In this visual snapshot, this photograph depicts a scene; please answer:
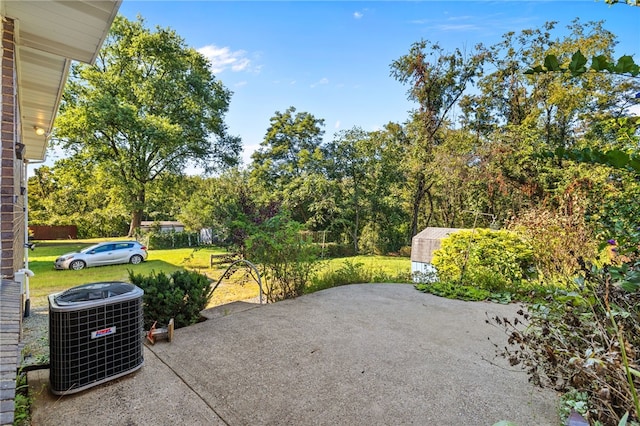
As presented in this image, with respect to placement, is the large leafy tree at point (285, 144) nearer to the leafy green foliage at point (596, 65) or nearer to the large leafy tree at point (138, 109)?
the large leafy tree at point (138, 109)

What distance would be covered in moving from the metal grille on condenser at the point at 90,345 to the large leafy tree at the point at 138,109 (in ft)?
44.8

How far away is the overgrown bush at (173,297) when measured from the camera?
3.32 meters

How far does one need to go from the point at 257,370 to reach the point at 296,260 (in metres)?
2.40

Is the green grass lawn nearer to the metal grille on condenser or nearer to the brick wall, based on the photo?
the brick wall

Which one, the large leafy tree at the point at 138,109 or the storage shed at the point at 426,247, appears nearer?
the storage shed at the point at 426,247

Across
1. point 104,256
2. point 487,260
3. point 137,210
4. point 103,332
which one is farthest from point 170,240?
point 103,332

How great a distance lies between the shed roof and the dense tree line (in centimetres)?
365

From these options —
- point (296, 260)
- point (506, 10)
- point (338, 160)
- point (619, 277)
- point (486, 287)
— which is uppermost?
point (506, 10)

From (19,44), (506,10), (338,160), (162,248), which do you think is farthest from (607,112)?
(162,248)

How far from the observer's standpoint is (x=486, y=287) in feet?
17.8

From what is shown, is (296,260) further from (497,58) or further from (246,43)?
(497,58)

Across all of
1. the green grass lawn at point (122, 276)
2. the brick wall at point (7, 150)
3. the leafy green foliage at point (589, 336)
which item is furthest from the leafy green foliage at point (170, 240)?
the leafy green foliage at point (589, 336)

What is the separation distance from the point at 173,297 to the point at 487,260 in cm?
532

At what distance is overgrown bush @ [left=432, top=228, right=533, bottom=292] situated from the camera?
540cm
